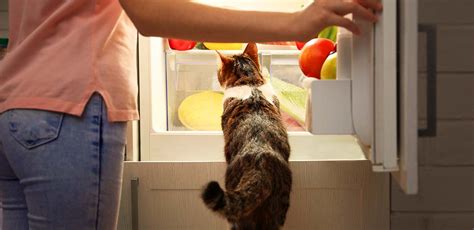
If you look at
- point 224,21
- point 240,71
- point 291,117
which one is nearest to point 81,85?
point 224,21

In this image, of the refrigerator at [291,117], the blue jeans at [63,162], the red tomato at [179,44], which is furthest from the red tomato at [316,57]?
the red tomato at [179,44]

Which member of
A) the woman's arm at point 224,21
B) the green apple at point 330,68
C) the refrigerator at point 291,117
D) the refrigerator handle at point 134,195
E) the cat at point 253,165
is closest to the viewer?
the refrigerator at point 291,117

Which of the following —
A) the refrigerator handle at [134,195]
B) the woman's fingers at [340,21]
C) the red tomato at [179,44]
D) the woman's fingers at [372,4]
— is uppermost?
the red tomato at [179,44]

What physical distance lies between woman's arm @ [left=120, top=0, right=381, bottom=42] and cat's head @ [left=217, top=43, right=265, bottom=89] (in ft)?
2.21

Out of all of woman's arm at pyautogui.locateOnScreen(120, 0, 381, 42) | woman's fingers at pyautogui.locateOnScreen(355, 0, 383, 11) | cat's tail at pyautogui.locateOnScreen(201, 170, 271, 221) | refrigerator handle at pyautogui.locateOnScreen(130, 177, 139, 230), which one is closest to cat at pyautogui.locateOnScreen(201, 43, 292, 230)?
cat's tail at pyautogui.locateOnScreen(201, 170, 271, 221)

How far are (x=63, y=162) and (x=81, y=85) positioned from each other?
12 cm

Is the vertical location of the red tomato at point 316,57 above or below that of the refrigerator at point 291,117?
above

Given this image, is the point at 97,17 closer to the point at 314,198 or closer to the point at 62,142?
the point at 62,142

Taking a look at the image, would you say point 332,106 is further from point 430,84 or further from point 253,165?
point 253,165

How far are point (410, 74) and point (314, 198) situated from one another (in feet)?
2.52

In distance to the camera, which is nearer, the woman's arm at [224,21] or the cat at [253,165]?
the woman's arm at [224,21]

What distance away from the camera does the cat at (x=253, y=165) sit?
117 cm

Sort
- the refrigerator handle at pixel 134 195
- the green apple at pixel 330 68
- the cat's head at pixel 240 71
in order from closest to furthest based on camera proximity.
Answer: the green apple at pixel 330 68 < the refrigerator handle at pixel 134 195 < the cat's head at pixel 240 71

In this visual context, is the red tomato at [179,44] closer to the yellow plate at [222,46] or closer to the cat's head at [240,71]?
the yellow plate at [222,46]
